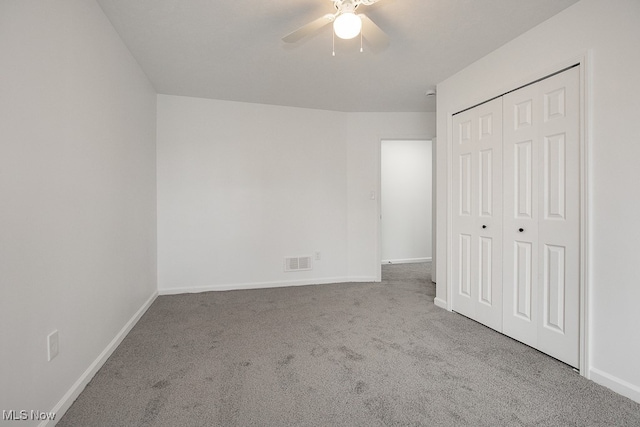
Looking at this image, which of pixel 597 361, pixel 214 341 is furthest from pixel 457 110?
pixel 214 341

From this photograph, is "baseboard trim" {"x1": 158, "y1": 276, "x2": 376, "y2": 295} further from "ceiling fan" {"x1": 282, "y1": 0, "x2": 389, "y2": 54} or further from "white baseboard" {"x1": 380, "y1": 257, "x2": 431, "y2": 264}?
"ceiling fan" {"x1": 282, "y1": 0, "x2": 389, "y2": 54}

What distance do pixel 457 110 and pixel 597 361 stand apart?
224 cm

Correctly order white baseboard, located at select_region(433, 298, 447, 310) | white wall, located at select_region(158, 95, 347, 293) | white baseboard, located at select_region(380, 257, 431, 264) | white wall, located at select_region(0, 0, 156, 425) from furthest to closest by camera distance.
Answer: white baseboard, located at select_region(380, 257, 431, 264) < white wall, located at select_region(158, 95, 347, 293) < white baseboard, located at select_region(433, 298, 447, 310) < white wall, located at select_region(0, 0, 156, 425)

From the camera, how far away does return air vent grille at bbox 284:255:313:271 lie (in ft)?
13.4

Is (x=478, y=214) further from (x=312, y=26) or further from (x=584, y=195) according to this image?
(x=312, y=26)

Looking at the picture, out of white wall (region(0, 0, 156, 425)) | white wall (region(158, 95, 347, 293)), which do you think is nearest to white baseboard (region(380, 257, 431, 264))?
white wall (region(158, 95, 347, 293))

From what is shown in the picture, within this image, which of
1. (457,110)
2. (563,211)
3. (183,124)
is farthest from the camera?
(183,124)

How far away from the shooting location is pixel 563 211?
6.68 ft

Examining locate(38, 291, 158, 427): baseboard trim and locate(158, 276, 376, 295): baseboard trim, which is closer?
locate(38, 291, 158, 427): baseboard trim

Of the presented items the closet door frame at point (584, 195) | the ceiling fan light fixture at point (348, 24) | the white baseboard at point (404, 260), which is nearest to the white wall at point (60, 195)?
the ceiling fan light fixture at point (348, 24)

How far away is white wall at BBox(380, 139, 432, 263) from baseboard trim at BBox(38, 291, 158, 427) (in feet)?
14.4

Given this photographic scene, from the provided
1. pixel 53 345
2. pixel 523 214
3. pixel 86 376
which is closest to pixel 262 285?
pixel 86 376

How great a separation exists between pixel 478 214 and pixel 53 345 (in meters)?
3.07

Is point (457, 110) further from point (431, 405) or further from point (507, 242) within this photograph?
point (431, 405)
